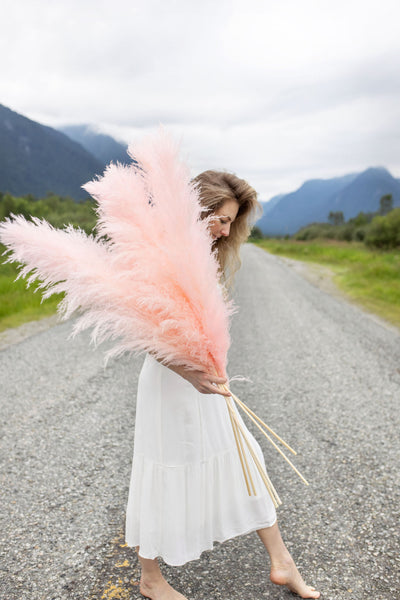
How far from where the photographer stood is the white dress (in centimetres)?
173

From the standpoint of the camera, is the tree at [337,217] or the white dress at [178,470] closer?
the white dress at [178,470]

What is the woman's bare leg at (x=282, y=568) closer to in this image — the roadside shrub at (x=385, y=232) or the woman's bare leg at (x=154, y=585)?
the woman's bare leg at (x=154, y=585)

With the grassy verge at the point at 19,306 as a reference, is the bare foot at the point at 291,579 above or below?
below

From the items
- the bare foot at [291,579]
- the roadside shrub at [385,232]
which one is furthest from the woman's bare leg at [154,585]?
the roadside shrub at [385,232]

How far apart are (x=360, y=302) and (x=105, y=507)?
1031 cm

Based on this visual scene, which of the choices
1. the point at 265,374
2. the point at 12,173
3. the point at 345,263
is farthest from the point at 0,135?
the point at 265,374

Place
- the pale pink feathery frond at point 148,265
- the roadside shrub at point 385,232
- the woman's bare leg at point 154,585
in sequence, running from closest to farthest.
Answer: the pale pink feathery frond at point 148,265, the woman's bare leg at point 154,585, the roadside shrub at point 385,232

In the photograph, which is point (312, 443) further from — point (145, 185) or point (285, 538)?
point (145, 185)

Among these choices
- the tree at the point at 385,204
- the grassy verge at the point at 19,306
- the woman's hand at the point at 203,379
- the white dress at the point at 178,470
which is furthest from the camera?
the tree at the point at 385,204

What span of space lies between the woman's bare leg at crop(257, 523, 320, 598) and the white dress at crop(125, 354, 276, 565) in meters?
0.22

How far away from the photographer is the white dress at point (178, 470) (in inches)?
68.1

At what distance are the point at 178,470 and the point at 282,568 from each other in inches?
26.9

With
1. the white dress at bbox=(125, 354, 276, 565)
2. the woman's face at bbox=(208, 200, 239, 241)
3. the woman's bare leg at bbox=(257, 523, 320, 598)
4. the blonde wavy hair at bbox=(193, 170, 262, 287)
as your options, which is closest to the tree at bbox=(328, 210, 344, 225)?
the blonde wavy hair at bbox=(193, 170, 262, 287)

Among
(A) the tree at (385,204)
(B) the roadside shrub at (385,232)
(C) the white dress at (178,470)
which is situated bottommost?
(B) the roadside shrub at (385,232)
